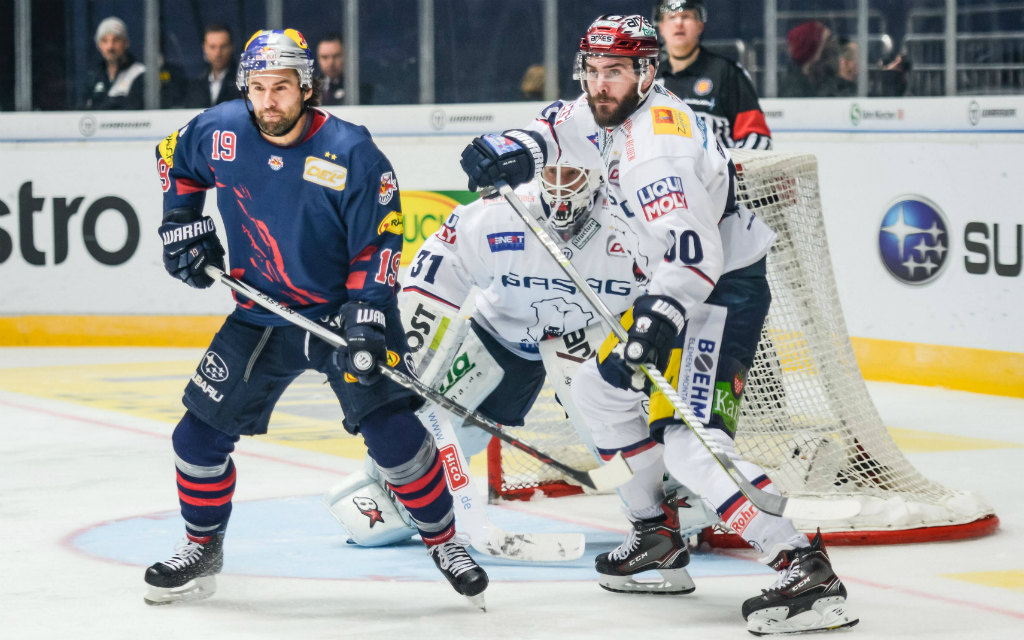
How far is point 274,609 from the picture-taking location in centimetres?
347

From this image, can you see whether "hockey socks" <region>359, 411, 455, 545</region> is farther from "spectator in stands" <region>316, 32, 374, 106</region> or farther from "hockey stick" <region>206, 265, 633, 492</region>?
"spectator in stands" <region>316, 32, 374, 106</region>

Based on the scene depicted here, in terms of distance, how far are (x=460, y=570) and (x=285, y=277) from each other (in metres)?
0.74

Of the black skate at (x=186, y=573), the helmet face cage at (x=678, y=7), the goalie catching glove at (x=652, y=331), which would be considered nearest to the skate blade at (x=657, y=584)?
the goalie catching glove at (x=652, y=331)

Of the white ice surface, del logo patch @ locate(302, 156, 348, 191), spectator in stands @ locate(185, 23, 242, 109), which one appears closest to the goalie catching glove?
the white ice surface

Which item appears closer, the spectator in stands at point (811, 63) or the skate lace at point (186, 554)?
the skate lace at point (186, 554)

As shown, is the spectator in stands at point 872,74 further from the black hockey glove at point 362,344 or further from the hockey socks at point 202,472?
the hockey socks at point 202,472

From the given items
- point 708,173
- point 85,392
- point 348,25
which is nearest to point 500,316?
point 708,173

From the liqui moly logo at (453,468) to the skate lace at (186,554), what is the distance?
2.29 feet

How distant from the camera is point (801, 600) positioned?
10.6ft

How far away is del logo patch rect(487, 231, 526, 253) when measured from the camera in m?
4.18

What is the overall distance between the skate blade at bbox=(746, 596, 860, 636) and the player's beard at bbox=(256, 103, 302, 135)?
1.41m

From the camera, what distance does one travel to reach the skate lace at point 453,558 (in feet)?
11.4

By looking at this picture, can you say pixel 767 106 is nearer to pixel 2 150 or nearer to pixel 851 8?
pixel 851 8

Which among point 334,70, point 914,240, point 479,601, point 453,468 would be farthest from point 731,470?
point 334,70
